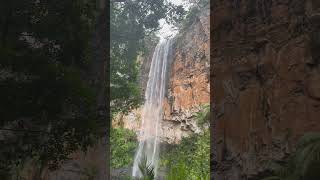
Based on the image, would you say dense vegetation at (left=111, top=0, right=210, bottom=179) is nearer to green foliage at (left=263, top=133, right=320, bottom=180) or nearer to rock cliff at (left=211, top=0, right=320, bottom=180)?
rock cliff at (left=211, top=0, right=320, bottom=180)

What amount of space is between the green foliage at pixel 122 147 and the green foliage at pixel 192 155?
142cm

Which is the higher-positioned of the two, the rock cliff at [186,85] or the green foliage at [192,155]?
the rock cliff at [186,85]

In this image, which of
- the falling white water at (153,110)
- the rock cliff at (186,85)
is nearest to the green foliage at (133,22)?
the rock cliff at (186,85)

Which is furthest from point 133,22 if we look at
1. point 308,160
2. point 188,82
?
point 308,160

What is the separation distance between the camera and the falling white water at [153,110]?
20609 millimetres

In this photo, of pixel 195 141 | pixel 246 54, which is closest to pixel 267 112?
pixel 246 54

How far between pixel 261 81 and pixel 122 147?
51.0 feet

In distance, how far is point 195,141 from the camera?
19.1 metres

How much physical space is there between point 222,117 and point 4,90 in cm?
253

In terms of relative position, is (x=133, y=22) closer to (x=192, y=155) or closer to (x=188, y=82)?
(x=188, y=82)

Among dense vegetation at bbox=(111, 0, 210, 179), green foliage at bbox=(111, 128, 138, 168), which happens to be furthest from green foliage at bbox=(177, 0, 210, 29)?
green foliage at bbox=(111, 128, 138, 168)

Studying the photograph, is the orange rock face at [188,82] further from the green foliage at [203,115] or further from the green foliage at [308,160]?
the green foliage at [308,160]

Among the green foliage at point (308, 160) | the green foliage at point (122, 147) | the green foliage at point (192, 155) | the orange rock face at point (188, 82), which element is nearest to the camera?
the green foliage at point (308, 160)

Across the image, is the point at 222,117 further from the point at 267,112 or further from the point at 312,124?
the point at 312,124
